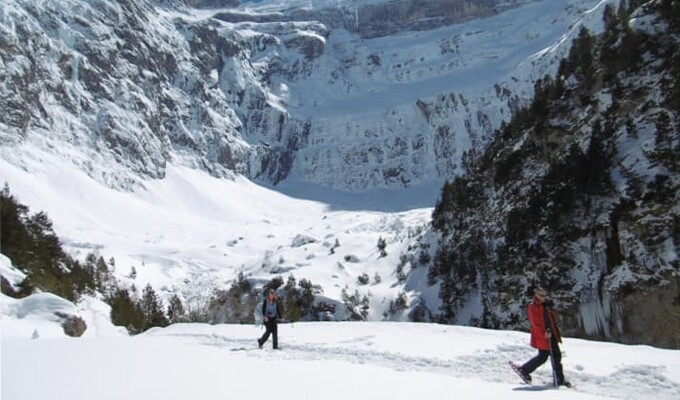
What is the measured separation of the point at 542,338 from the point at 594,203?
2784 cm

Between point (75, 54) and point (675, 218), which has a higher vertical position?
point (75, 54)

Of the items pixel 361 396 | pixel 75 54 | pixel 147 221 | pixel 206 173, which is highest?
pixel 75 54

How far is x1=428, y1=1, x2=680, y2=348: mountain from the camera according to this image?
32.1m

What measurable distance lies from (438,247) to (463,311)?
1255cm

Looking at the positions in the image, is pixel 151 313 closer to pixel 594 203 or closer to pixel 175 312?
pixel 175 312

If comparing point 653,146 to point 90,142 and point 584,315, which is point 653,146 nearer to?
point 584,315

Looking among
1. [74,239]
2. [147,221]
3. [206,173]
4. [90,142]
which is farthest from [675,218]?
[206,173]

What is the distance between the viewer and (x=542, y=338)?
11242 mm

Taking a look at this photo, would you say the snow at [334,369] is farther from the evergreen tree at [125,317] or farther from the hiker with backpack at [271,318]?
the evergreen tree at [125,317]

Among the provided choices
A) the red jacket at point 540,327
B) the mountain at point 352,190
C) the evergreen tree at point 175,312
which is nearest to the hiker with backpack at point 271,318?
the red jacket at point 540,327

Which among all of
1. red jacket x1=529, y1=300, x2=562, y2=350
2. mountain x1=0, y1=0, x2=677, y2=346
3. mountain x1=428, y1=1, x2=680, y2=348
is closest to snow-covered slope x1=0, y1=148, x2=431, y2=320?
mountain x1=0, y1=0, x2=677, y2=346

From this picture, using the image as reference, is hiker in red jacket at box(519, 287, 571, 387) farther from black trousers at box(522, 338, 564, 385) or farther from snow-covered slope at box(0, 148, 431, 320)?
snow-covered slope at box(0, 148, 431, 320)

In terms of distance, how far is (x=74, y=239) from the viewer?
97.5 metres

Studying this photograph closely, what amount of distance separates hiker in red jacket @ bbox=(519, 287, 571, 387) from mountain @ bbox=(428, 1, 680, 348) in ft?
56.7
